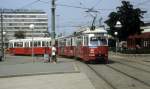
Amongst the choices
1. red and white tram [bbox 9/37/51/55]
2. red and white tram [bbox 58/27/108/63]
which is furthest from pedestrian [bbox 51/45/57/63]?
red and white tram [bbox 9/37/51/55]

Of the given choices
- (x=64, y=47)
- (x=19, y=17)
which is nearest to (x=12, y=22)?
(x=19, y=17)

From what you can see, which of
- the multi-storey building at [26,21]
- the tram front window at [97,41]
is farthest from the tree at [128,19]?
the multi-storey building at [26,21]

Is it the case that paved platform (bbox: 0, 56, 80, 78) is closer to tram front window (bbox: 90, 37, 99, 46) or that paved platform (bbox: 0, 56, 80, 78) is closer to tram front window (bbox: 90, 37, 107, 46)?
tram front window (bbox: 90, 37, 99, 46)

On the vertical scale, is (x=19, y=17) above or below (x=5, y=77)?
above

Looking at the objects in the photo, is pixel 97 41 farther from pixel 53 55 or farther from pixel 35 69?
pixel 35 69

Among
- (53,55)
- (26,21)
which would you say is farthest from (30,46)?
(26,21)

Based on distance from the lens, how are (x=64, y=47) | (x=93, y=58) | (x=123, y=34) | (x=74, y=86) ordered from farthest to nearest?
(x=123, y=34) → (x=64, y=47) → (x=93, y=58) → (x=74, y=86)

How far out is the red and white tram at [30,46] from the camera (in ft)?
215

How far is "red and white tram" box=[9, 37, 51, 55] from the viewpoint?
65.5 m

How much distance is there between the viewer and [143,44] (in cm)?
8944

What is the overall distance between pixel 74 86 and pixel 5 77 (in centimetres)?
719

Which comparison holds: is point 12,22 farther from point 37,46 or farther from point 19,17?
point 37,46

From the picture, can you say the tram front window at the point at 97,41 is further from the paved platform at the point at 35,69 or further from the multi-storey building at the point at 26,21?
the multi-storey building at the point at 26,21

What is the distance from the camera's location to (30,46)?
67.9 meters
